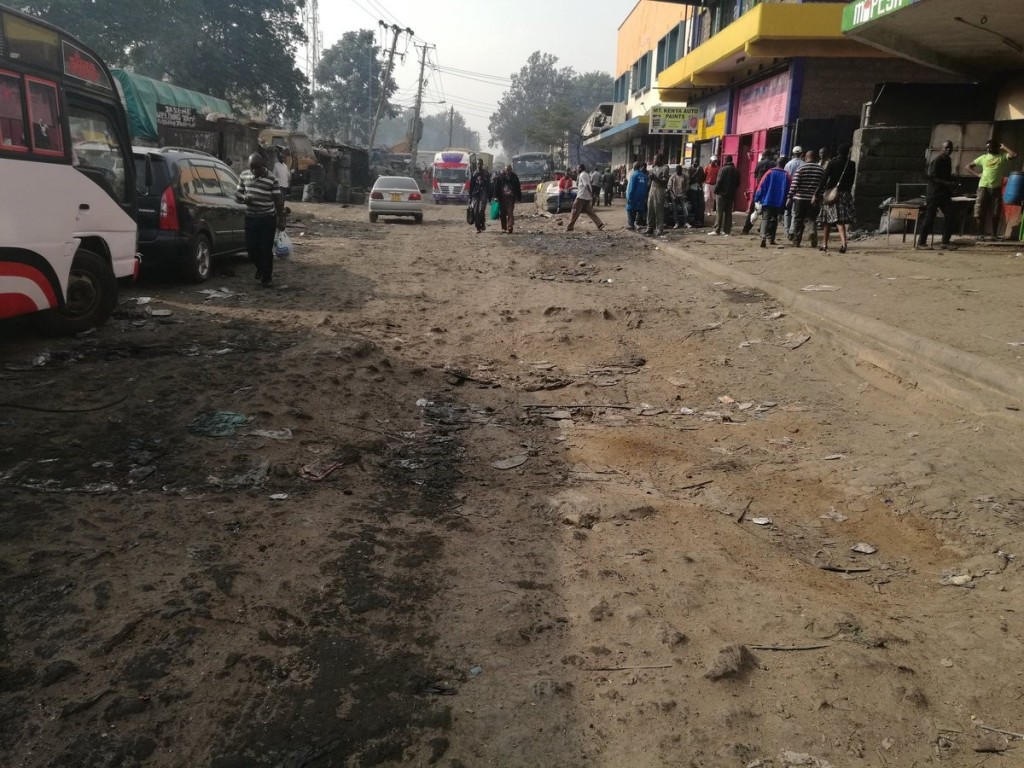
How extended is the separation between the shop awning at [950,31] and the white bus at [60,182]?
35.0 ft

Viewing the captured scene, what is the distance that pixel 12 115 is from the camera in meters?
5.33

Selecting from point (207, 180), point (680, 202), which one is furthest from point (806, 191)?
point (207, 180)

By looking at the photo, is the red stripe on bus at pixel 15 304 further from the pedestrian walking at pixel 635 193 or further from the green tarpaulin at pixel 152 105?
the pedestrian walking at pixel 635 193

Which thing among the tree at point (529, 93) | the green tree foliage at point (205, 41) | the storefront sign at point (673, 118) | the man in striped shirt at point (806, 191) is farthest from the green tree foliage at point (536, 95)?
the man in striped shirt at point (806, 191)

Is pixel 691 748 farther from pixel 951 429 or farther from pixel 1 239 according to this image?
pixel 1 239

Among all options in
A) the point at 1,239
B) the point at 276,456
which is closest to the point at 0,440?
the point at 276,456

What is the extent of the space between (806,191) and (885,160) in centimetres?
362

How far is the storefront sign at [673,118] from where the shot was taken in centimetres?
2250

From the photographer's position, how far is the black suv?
28.5 ft

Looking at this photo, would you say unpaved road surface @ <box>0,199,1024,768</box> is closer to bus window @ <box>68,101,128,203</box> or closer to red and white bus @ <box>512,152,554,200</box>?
bus window @ <box>68,101,128,203</box>

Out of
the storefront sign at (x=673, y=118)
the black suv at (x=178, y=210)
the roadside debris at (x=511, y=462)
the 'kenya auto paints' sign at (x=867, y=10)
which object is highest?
Result: the 'kenya auto paints' sign at (x=867, y=10)

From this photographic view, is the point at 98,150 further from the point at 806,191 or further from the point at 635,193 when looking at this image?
the point at 635,193

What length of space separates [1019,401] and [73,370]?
6851 millimetres

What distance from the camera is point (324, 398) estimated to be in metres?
5.27
